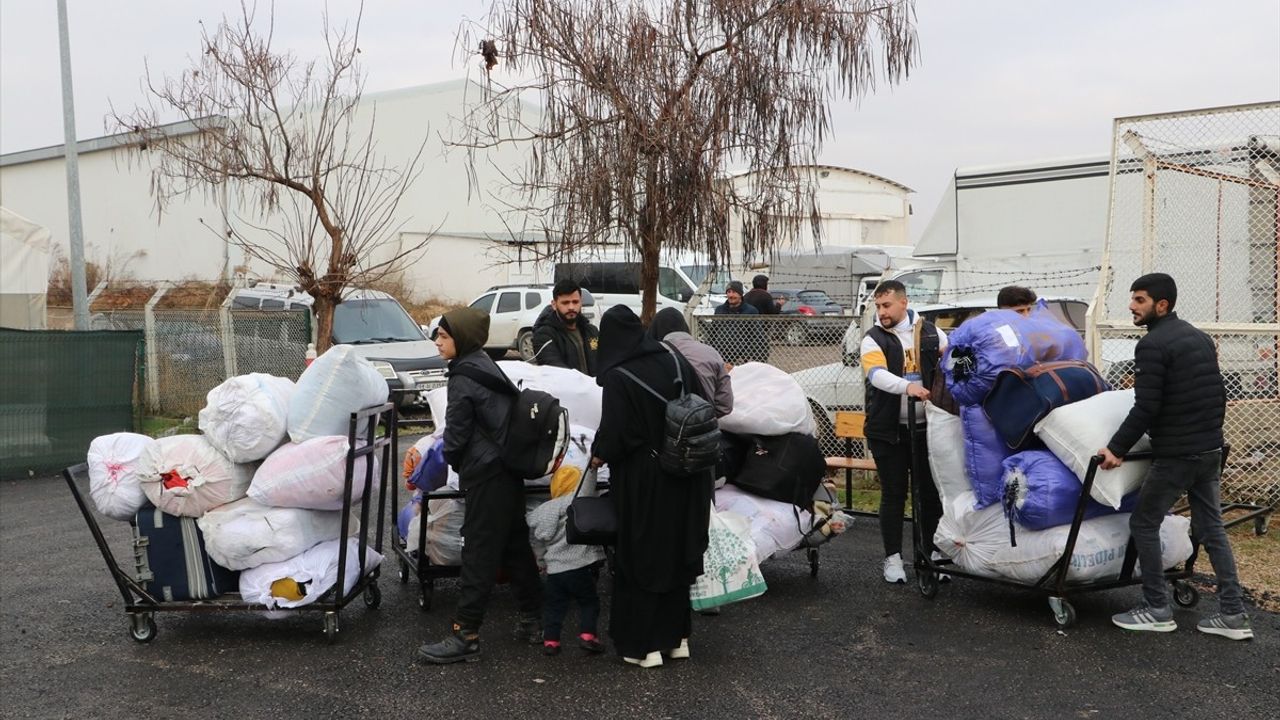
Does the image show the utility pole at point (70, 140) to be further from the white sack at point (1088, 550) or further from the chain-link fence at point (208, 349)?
the white sack at point (1088, 550)

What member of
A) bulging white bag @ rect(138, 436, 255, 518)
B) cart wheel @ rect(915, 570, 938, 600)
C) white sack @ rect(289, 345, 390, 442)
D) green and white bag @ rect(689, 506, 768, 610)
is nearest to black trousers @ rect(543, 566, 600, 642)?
green and white bag @ rect(689, 506, 768, 610)

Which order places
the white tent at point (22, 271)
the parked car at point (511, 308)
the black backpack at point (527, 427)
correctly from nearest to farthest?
1. the black backpack at point (527, 427)
2. the white tent at point (22, 271)
3. the parked car at point (511, 308)

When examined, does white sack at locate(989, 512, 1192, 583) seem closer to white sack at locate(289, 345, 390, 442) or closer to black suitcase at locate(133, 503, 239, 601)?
white sack at locate(289, 345, 390, 442)

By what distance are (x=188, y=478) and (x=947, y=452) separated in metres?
4.05

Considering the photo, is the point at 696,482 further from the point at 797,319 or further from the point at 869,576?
the point at 797,319

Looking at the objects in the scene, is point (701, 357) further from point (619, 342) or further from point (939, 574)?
point (939, 574)

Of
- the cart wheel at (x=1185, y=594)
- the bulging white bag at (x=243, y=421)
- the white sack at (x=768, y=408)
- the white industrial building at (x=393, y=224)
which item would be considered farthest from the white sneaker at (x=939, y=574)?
the white industrial building at (x=393, y=224)

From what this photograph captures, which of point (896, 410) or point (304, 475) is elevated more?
point (896, 410)

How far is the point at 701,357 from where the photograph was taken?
5809 mm

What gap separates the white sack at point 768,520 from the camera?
611cm

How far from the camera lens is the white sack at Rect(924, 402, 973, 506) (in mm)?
6023

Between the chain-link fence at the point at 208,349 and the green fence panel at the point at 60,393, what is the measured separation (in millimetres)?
1587

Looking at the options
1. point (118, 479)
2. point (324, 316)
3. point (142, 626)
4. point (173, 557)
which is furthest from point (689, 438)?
point (324, 316)

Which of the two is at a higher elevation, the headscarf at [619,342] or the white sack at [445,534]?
the headscarf at [619,342]
